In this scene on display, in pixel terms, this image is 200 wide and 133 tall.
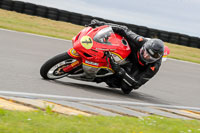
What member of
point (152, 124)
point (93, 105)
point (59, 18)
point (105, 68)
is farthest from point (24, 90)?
point (59, 18)

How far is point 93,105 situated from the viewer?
17.2 feet

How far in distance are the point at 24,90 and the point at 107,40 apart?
1.73 meters

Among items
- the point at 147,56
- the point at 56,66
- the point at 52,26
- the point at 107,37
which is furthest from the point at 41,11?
the point at 147,56

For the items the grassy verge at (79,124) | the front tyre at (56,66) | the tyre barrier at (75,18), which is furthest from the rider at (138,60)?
the tyre barrier at (75,18)

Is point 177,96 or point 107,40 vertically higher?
point 107,40

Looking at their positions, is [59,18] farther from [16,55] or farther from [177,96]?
[177,96]

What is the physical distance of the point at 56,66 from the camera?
255 inches

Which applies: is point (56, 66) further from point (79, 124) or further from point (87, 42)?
point (79, 124)

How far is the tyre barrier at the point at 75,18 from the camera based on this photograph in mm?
18234

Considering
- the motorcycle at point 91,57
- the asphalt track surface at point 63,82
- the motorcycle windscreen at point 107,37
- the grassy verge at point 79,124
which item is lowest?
the asphalt track surface at point 63,82

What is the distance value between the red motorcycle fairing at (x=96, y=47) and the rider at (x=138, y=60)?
15 cm

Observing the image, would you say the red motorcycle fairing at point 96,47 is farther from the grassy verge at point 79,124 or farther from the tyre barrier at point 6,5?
the tyre barrier at point 6,5

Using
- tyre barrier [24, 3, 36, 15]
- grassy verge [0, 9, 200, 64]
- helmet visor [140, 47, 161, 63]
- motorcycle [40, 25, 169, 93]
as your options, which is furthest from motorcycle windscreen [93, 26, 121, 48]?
tyre barrier [24, 3, 36, 15]

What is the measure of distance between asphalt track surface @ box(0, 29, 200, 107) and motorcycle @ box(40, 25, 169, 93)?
0.24 meters
